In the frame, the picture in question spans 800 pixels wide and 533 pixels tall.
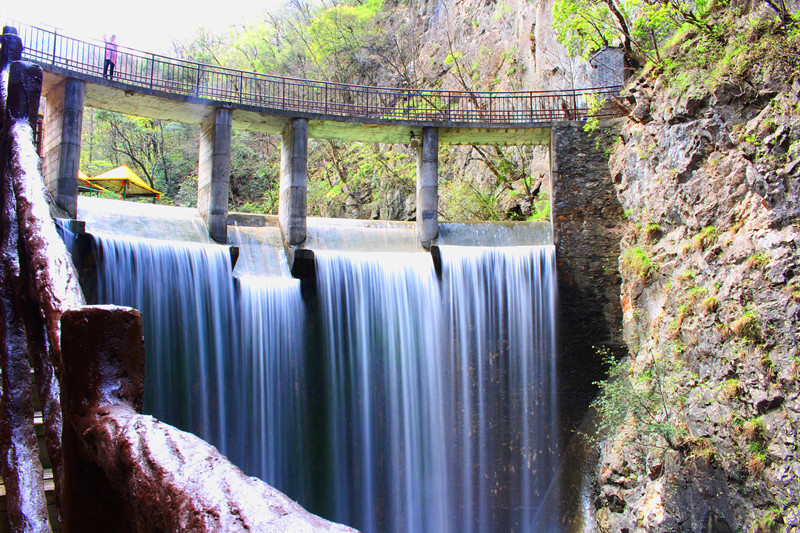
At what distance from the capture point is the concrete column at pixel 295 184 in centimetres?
1583

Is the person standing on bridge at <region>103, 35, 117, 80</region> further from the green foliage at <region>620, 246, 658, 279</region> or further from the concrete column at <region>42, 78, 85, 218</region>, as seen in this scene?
the green foliage at <region>620, 246, 658, 279</region>

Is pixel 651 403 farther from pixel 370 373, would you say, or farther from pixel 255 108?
pixel 255 108

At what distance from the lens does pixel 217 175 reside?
1548cm

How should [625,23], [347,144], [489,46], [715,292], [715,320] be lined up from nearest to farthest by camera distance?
[715,320] → [715,292] → [625,23] → [489,46] → [347,144]

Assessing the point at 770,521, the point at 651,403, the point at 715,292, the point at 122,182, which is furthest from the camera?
the point at 122,182

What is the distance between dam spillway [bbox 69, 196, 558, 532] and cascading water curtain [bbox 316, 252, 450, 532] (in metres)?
0.04

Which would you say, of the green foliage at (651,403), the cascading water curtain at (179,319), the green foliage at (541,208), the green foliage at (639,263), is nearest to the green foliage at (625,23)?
the green foliage at (639,263)

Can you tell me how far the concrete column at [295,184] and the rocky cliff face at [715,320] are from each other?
8.71 m

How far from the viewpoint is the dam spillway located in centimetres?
1288

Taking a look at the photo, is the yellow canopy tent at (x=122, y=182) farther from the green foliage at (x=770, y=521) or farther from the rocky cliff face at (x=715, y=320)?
the green foliage at (x=770, y=521)

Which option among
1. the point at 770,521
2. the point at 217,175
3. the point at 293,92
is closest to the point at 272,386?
the point at 217,175

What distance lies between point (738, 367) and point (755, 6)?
279 inches

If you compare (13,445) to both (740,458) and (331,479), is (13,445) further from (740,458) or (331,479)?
(331,479)

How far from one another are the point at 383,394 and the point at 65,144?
31.8 ft
